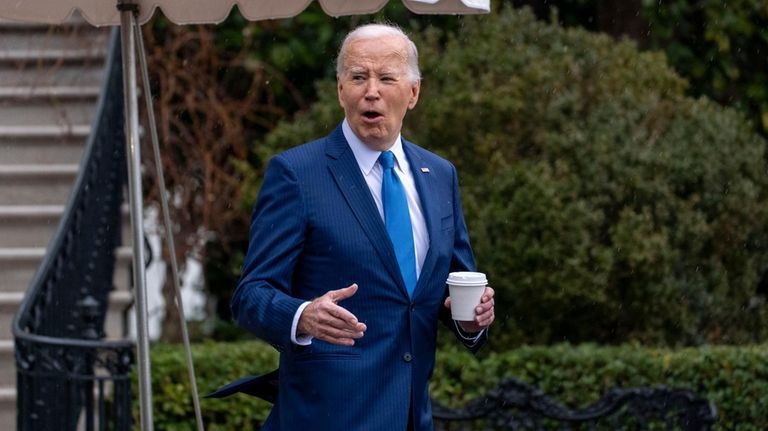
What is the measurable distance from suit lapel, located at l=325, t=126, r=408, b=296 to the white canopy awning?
52 centimetres

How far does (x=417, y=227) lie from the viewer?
165 inches

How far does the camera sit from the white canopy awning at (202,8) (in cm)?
447

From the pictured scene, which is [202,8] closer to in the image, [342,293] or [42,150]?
[342,293]

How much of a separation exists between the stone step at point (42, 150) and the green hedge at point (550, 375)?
2.23 metres

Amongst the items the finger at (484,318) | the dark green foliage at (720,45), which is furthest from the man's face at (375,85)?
the dark green foliage at (720,45)

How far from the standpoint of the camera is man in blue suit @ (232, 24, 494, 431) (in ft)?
13.0

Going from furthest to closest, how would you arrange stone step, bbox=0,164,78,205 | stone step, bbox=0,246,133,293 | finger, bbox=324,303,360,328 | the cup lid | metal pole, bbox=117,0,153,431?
stone step, bbox=0,164,78,205
stone step, bbox=0,246,133,293
metal pole, bbox=117,0,153,431
the cup lid
finger, bbox=324,303,360,328

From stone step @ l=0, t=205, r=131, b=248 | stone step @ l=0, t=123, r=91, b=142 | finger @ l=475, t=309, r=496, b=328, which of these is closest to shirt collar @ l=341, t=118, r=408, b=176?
finger @ l=475, t=309, r=496, b=328

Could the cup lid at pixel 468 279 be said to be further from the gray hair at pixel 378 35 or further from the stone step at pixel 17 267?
the stone step at pixel 17 267

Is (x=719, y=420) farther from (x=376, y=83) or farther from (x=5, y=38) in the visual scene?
(x=5, y=38)

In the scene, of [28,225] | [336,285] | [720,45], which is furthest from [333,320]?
[720,45]

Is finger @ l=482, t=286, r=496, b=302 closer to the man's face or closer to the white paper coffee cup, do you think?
the white paper coffee cup

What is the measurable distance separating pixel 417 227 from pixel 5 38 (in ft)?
24.1

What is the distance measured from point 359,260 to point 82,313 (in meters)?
3.31
